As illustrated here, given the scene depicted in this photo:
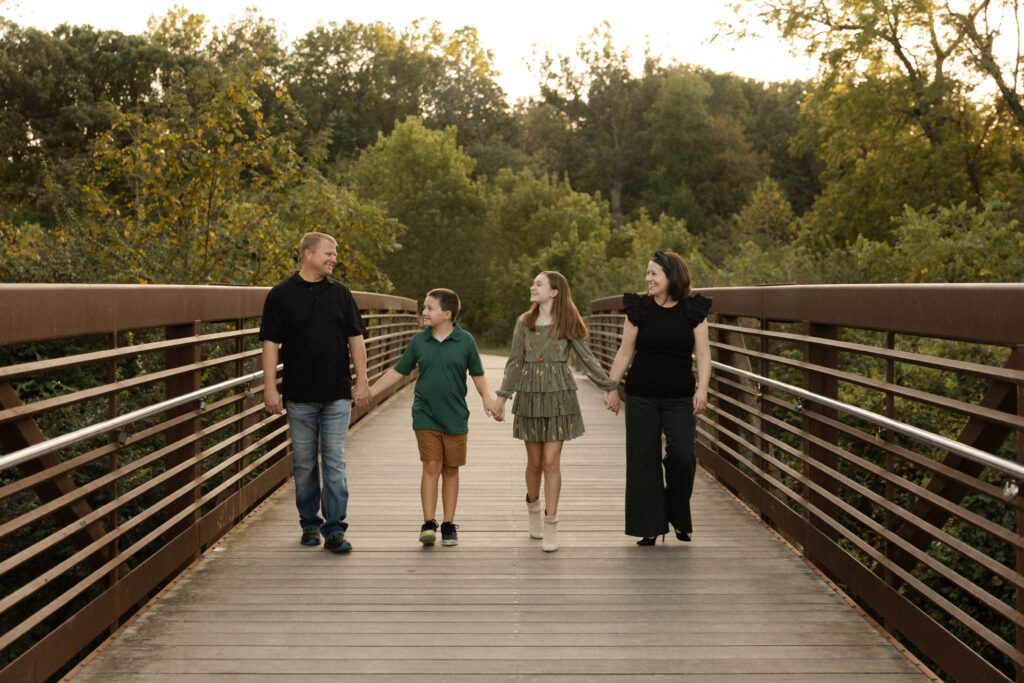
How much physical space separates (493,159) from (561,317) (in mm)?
60895

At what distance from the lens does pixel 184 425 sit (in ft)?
20.6

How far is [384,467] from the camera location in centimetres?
980

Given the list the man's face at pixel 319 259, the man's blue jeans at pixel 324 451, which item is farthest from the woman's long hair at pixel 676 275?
the man's blue jeans at pixel 324 451

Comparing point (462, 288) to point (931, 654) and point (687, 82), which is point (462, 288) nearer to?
point (687, 82)

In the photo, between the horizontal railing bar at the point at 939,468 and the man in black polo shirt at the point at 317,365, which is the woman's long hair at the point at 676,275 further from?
the man in black polo shirt at the point at 317,365

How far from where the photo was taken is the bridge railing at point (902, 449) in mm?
3998

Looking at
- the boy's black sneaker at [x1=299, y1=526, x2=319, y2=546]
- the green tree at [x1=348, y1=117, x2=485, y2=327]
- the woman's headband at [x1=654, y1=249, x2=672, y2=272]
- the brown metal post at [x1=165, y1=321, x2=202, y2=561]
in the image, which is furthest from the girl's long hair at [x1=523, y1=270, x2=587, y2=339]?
the green tree at [x1=348, y1=117, x2=485, y2=327]

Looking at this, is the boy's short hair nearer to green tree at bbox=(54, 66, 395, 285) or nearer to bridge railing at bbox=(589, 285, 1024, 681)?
bridge railing at bbox=(589, 285, 1024, 681)

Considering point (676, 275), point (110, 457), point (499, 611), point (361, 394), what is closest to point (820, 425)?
point (676, 275)

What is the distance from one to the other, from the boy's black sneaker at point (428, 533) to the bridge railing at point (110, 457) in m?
1.14

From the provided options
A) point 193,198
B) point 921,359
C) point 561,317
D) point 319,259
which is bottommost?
point 921,359

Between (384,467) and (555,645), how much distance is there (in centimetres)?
512

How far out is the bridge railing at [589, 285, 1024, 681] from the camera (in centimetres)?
400

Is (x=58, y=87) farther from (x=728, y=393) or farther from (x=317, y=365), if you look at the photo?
(x=317, y=365)
